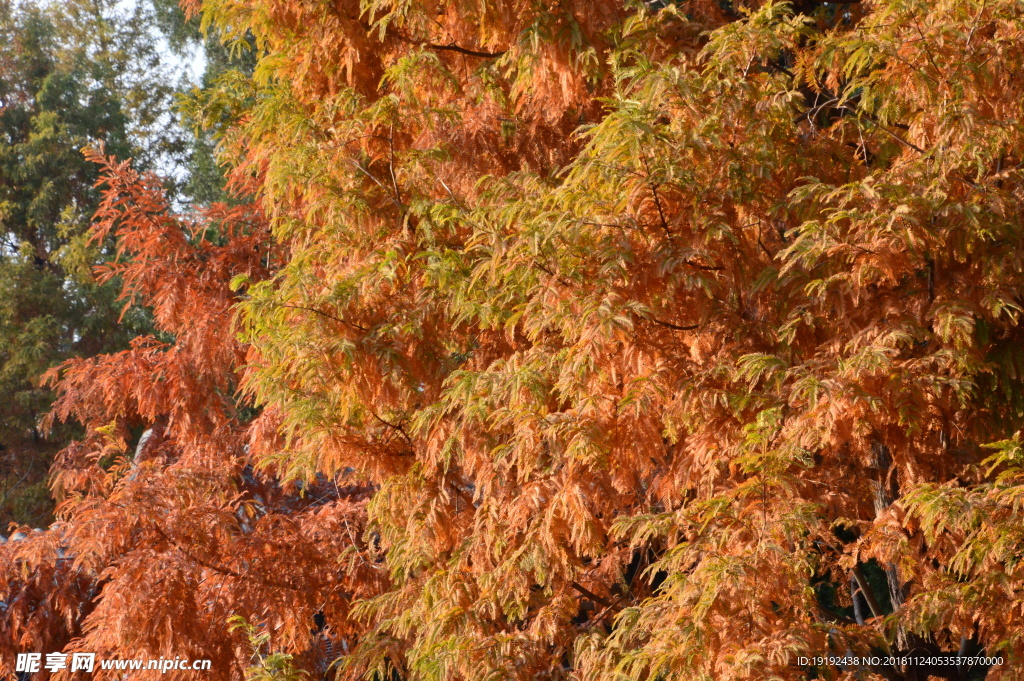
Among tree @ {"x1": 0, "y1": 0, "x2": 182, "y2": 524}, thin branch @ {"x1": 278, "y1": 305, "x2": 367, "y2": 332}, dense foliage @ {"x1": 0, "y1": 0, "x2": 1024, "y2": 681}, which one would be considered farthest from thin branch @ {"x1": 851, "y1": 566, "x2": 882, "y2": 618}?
tree @ {"x1": 0, "y1": 0, "x2": 182, "y2": 524}

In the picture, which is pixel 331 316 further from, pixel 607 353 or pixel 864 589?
pixel 864 589

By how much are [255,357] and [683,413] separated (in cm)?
275

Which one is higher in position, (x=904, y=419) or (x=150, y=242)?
(x=150, y=242)

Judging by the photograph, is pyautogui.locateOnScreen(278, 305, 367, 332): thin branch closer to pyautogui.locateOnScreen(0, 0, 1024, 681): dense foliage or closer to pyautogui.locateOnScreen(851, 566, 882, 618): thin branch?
pyautogui.locateOnScreen(0, 0, 1024, 681): dense foliage

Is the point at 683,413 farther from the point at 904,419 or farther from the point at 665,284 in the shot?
the point at 904,419

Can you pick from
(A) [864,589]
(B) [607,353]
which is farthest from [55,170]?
(A) [864,589]

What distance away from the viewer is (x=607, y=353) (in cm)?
331

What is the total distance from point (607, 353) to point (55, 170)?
1184cm

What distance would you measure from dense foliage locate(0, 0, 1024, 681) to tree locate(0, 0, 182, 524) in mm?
6286

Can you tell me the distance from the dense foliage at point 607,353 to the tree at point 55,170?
629 centimetres

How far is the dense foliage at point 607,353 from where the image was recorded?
10.0ft

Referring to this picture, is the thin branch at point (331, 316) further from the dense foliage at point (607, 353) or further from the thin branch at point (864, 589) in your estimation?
the thin branch at point (864, 589)

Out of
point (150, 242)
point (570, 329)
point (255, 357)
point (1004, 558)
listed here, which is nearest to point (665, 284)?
point (570, 329)

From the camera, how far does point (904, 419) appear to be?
9.97ft
